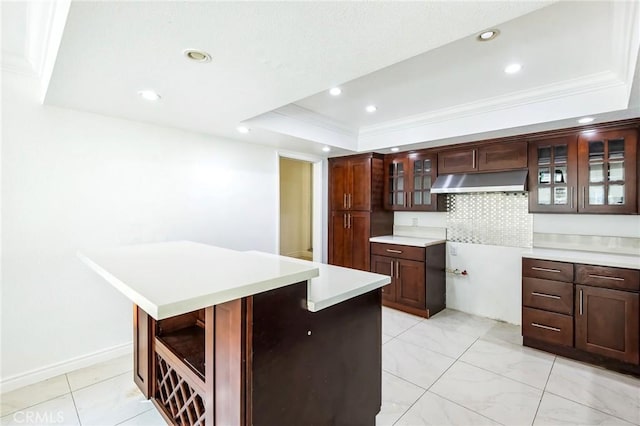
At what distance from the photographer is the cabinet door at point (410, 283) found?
3.72 m

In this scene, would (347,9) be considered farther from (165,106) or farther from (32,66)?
(32,66)

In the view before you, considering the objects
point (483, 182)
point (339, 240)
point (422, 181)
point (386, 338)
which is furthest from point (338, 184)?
point (386, 338)

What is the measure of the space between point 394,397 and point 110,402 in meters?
2.03

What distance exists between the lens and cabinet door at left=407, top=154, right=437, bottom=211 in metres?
4.01

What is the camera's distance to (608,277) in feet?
8.34

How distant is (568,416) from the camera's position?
6.54ft

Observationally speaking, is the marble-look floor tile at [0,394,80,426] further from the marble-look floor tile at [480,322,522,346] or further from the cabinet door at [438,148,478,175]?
the cabinet door at [438,148,478,175]

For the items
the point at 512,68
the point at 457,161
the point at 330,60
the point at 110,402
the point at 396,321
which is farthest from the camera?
the point at 457,161

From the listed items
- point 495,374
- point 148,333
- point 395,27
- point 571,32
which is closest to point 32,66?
point 148,333

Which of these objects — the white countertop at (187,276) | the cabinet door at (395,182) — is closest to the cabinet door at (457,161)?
the cabinet door at (395,182)

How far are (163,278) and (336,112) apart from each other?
9.27ft

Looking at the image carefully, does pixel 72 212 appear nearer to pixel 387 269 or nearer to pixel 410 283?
Result: pixel 387 269

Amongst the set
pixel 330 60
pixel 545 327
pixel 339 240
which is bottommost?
pixel 545 327

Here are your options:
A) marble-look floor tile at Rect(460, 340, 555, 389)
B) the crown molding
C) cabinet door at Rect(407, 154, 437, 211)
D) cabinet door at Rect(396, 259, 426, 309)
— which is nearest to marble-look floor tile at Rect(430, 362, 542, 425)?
marble-look floor tile at Rect(460, 340, 555, 389)
